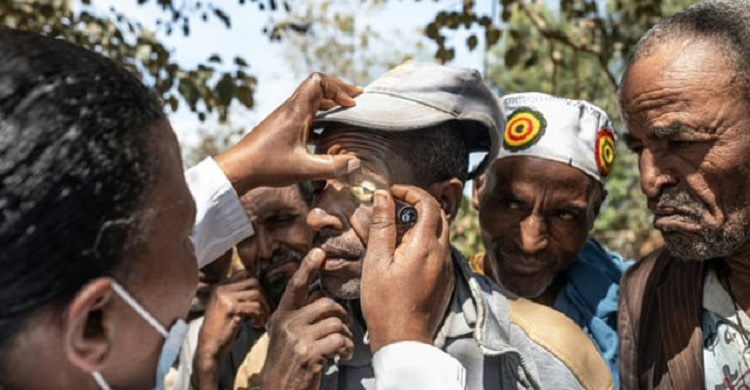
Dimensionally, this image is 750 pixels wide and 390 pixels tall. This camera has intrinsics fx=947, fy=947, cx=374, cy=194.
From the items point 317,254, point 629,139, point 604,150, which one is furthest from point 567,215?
point 317,254

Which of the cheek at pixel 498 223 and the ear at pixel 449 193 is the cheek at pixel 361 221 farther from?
the cheek at pixel 498 223

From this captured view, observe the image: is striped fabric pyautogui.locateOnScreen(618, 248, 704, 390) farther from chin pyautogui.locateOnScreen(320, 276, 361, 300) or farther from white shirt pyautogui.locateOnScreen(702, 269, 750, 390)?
chin pyautogui.locateOnScreen(320, 276, 361, 300)

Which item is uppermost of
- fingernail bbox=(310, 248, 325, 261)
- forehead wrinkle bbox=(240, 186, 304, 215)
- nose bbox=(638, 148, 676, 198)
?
nose bbox=(638, 148, 676, 198)

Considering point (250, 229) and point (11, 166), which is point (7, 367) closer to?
point (11, 166)

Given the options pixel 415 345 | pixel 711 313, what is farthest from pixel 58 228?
pixel 711 313

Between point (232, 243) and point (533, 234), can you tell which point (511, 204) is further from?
point (232, 243)

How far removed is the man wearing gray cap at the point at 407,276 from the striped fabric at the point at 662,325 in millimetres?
258

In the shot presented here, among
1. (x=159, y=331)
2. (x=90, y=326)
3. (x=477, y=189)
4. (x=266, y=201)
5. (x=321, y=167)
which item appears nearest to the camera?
(x=90, y=326)

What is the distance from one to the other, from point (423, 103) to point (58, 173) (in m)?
1.61

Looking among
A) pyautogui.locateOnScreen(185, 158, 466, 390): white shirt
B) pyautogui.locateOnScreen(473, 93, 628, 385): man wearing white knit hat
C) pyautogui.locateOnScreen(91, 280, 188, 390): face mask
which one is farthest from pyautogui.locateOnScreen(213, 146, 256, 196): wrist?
pyautogui.locateOnScreen(473, 93, 628, 385): man wearing white knit hat

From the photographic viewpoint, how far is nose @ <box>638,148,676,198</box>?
9.47 ft

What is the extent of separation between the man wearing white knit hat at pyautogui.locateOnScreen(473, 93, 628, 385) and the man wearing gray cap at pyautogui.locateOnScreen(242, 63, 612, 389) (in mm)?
557

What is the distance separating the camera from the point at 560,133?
362cm

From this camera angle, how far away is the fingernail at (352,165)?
278 centimetres
